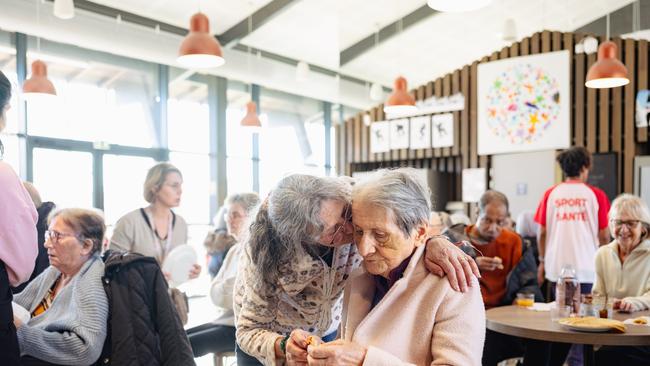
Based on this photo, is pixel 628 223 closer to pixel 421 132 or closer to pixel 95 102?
pixel 421 132

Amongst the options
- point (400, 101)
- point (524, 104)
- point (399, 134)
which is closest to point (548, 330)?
point (400, 101)

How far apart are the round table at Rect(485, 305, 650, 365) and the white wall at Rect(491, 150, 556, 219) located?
5.12m

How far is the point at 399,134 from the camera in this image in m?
10.0

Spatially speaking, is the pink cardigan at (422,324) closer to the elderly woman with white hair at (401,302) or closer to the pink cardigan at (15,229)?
the elderly woman with white hair at (401,302)

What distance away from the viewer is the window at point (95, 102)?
8094mm

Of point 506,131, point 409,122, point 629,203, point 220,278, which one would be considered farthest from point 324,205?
point 409,122

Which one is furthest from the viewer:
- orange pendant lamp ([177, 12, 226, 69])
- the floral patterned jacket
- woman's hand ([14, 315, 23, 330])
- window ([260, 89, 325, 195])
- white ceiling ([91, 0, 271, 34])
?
window ([260, 89, 325, 195])

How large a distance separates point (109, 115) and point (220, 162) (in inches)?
84.7

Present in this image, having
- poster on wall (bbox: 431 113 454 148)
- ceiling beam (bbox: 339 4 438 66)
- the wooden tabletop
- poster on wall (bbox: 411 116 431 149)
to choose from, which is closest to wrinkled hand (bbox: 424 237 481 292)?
the wooden tabletop

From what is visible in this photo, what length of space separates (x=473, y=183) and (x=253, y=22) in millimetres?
4357

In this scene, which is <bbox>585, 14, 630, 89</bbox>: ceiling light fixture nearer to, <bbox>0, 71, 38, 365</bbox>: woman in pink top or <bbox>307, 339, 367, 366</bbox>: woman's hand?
<bbox>307, 339, 367, 366</bbox>: woman's hand

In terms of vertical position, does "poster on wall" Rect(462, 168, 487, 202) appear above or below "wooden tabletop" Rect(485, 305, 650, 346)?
above

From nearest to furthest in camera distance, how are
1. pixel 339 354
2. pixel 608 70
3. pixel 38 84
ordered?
pixel 339 354 < pixel 608 70 < pixel 38 84

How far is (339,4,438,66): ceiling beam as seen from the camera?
9891 millimetres
